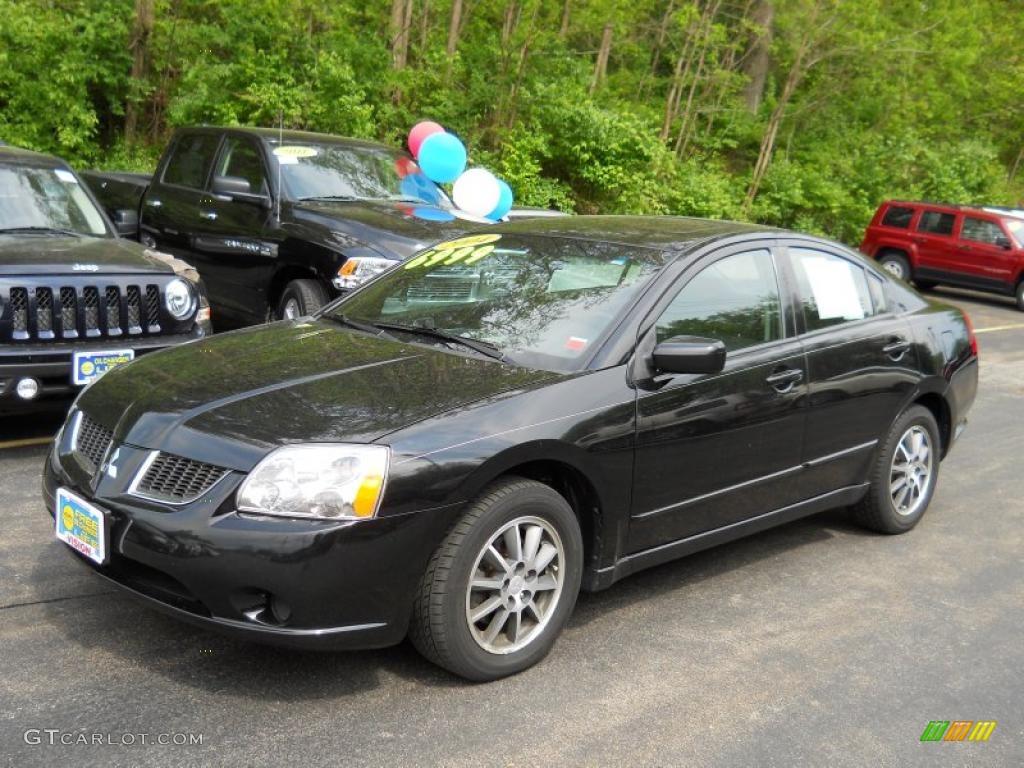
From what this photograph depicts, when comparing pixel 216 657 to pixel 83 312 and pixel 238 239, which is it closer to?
pixel 83 312

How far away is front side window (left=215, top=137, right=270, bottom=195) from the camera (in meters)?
9.22

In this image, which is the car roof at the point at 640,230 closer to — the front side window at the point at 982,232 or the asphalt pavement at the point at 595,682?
the asphalt pavement at the point at 595,682

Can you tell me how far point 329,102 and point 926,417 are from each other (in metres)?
12.7

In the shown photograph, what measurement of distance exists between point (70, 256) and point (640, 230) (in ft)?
11.3

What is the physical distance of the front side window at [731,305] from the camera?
183 inches

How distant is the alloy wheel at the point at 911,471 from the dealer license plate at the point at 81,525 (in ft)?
12.7

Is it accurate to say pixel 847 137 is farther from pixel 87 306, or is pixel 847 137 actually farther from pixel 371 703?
pixel 371 703

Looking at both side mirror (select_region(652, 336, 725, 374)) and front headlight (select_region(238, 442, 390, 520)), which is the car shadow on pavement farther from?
side mirror (select_region(652, 336, 725, 374))

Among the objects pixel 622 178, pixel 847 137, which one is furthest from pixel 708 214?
pixel 847 137

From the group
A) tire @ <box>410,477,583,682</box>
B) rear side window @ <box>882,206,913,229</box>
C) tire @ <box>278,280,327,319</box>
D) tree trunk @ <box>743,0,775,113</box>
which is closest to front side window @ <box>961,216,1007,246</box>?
rear side window @ <box>882,206,913,229</box>

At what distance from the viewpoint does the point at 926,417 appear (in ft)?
19.7

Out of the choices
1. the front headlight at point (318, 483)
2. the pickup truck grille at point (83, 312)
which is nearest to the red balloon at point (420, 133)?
the pickup truck grille at point (83, 312)

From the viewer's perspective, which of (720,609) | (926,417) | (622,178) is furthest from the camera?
(622,178)

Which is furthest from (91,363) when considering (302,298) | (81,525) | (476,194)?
(476,194)
